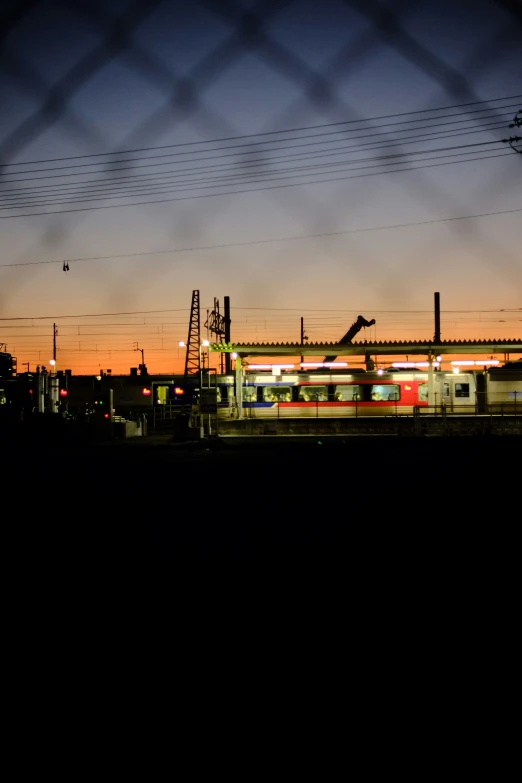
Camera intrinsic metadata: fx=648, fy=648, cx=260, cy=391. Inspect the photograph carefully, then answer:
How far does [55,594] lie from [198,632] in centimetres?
129

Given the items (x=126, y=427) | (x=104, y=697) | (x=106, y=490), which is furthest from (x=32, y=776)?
(x=126, y=427)

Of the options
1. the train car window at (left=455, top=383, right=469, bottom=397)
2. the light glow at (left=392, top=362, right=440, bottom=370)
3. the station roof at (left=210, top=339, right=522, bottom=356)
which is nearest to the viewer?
the station roof at (left=210, top=339, right=522, bottom=356)

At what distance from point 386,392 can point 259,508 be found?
23.8 m

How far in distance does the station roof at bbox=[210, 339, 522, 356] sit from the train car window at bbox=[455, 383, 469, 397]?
394 cm

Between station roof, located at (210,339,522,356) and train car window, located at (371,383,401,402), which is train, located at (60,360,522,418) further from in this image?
station roof, located at (210,339,522,356)

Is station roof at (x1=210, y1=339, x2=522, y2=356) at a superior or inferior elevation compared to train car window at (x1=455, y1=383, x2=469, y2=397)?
superior

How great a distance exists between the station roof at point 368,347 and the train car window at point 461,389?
3.94 meters

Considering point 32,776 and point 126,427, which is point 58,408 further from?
point 32,776

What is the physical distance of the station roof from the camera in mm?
25297

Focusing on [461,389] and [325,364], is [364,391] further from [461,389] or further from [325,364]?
[461,389]

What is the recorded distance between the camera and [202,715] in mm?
2611

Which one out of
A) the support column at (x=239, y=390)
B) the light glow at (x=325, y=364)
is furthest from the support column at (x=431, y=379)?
the support column at (x=239, y=390)

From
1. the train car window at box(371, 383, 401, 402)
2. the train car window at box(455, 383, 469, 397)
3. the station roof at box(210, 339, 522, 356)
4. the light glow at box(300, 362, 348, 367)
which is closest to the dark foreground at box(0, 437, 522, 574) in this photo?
the station roof at box(210, 339, 522, 356)

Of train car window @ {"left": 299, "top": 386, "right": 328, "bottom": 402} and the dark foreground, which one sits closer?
the dark foreground
